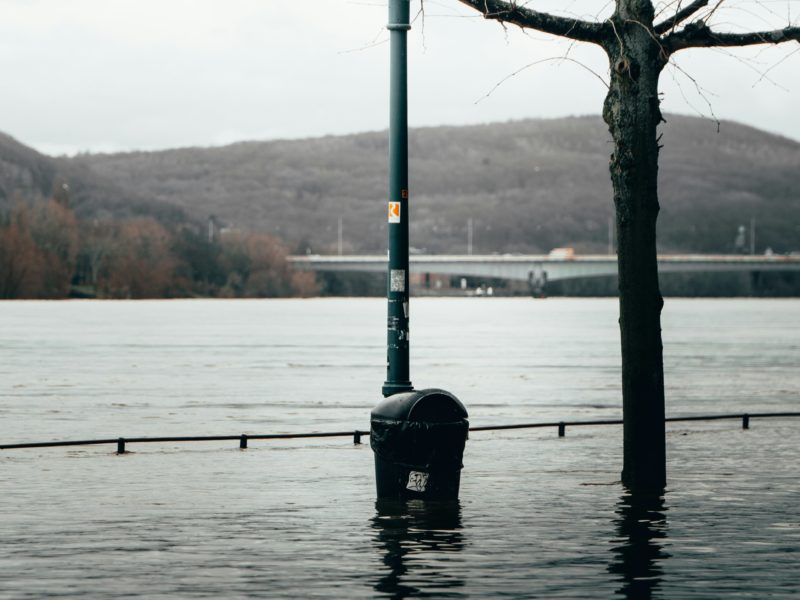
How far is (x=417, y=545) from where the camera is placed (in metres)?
11.7

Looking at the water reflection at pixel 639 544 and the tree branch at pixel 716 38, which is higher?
the tree branch at pixel 716 38

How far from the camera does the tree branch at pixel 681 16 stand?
48.9ft

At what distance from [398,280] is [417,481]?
3.34 m

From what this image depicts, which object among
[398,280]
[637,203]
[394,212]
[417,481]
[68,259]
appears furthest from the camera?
[68,259]

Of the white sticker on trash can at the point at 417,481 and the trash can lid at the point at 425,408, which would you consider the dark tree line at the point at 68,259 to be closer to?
the white sticker on trash can at the point at 417,481

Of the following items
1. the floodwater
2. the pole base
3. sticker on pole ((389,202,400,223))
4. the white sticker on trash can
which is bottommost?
the floodwater

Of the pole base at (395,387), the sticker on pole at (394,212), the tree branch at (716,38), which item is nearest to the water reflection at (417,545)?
the pole base at (395,387)

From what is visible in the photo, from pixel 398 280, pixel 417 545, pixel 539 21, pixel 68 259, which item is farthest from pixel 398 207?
pixel 68 259

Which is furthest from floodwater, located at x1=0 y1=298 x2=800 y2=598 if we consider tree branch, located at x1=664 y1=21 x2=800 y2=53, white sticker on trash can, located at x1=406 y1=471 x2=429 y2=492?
tree branch, located at x1=664 y1=21 x2=800 y2=53

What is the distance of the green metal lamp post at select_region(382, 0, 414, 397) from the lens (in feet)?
55.1

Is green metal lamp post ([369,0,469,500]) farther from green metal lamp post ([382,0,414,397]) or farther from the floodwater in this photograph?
green metal lamp post ([382,0,414,397])

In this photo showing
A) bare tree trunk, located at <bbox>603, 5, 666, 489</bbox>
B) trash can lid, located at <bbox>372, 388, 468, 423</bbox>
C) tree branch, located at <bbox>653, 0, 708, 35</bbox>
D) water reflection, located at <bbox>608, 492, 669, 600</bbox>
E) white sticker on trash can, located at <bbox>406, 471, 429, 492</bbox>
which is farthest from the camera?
tree branch, located at <bbox>653, 0, 708, 35</bbox>

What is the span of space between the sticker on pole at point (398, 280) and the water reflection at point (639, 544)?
3.44 meters

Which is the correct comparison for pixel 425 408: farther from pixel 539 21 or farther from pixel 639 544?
pixel 539 21
